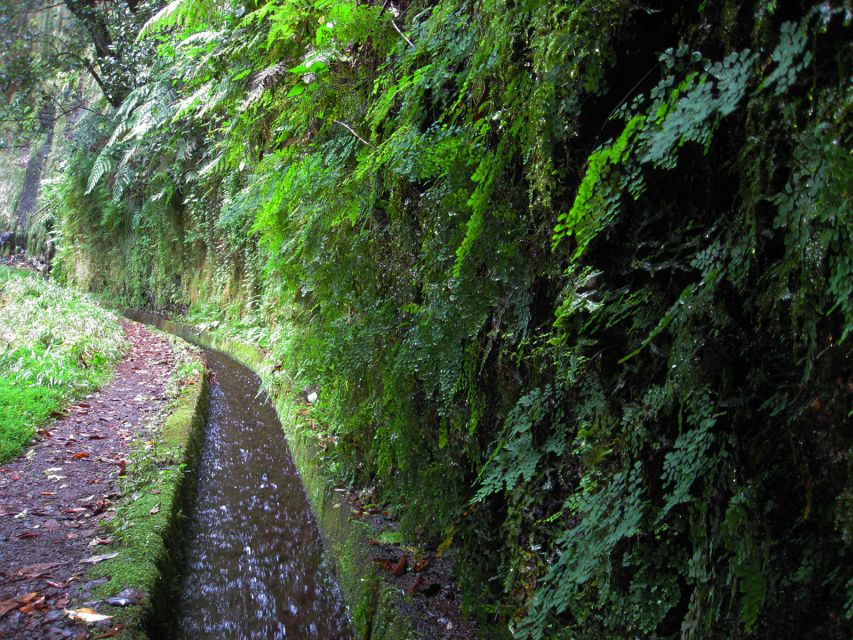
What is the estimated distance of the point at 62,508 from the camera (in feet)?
11.8

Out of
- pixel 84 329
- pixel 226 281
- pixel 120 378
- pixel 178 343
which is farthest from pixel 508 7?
pixel 226 281

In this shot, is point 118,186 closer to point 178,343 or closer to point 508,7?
point 178,343

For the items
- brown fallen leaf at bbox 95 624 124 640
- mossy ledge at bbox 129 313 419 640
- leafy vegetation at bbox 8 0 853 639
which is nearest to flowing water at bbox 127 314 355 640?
mossy ledge at bbox 129 313 419 640

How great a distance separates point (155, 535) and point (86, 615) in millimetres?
818

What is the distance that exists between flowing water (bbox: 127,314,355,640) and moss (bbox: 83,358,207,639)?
0.53ft

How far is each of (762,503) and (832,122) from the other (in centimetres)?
72

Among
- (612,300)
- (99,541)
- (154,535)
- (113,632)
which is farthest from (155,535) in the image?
(612,300)

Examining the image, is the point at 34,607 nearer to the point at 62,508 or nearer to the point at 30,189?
the point at 62,508

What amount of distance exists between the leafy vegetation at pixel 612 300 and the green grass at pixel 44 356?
3.48m

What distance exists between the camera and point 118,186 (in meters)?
12.3

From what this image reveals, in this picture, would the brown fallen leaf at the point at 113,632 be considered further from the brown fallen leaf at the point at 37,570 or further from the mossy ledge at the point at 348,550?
the mossy ledge at the point at 348,550

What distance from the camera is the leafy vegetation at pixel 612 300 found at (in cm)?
106

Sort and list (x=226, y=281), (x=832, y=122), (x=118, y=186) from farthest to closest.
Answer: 1. (x=118, y=186)
2. (x=226, y=281)
3. (x=832, y=122)

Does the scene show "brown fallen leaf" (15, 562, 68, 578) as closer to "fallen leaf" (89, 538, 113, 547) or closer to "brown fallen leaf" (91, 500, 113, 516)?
"fallen leaf" (89, 538, 113, 547)
